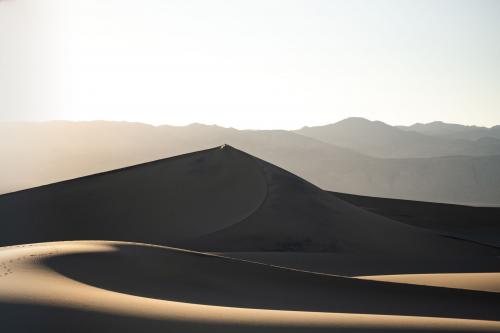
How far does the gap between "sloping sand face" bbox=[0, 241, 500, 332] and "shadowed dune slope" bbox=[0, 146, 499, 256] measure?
7.50 meters

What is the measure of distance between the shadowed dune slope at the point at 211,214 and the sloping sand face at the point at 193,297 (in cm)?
750

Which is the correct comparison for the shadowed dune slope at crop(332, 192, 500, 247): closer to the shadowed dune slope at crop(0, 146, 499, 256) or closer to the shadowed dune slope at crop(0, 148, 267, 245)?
the shadowed dune slope at crop(0, 146, 499, 256)

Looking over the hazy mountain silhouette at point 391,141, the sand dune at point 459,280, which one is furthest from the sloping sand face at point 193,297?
the hazy mountain silhouette at point 391,141

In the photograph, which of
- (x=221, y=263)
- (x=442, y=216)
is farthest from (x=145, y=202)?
(x=442, y=216)

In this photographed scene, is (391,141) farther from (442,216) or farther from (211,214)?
(211,214)

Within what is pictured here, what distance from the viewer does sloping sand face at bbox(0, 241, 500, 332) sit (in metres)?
4.24

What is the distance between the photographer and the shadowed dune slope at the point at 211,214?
1560 cm

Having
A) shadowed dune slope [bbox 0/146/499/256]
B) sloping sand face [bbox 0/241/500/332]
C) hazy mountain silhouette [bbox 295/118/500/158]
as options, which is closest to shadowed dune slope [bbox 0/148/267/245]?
shadowed dune slope [bbox 0/146/499/256]

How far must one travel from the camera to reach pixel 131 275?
602 cm

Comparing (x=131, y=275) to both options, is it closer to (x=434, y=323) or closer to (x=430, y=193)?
(x=434, y=323)

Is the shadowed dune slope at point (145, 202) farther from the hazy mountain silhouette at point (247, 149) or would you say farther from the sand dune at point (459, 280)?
the hazy mountain silhouette at point (247, 149)

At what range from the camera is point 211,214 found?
1762 centimetres

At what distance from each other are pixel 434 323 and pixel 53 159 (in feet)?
305

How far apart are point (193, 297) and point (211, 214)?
11994mm
